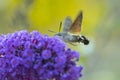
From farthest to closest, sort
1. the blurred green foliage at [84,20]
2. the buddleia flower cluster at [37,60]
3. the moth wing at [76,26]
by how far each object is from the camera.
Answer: the blurred green foliage at [84,20], the moth wing at [76,26], the buddleia flower cluster at [37,60]

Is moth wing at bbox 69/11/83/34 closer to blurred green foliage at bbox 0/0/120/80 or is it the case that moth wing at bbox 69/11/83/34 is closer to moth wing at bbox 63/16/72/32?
moth wing at bbox 63/16/72/32

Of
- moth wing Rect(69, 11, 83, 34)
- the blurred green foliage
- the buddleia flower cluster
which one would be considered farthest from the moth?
the blurred green foliage

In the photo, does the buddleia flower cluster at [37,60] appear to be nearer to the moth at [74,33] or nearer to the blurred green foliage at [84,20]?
the moth at [74,33]

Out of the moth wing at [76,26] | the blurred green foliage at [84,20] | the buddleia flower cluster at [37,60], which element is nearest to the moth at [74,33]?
the moth wing at [76,26]

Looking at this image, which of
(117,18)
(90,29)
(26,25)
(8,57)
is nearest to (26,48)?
(8,57)

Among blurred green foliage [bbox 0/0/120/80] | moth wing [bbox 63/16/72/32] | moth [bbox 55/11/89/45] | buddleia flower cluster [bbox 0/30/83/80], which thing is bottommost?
buddleia flower cluster [bbox 0/30/83/80]
